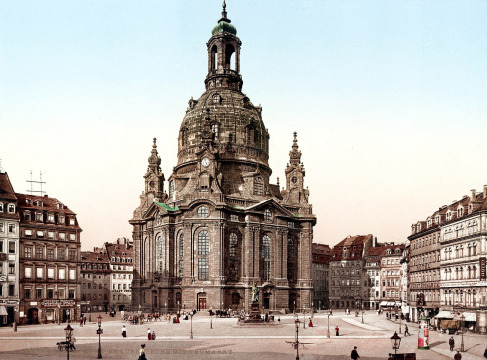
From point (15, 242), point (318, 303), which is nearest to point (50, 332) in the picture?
point (15, 242)

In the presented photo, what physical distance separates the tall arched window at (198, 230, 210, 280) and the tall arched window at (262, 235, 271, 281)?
431 inches

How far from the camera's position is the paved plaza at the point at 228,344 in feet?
143

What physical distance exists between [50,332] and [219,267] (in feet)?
119

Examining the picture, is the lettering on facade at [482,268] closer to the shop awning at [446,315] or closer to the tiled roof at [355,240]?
the shop awning at [446,315]

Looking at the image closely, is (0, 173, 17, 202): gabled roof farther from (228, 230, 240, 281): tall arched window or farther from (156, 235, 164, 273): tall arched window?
(228, 230, 240, 281): tall arched window

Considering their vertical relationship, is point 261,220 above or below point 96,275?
above

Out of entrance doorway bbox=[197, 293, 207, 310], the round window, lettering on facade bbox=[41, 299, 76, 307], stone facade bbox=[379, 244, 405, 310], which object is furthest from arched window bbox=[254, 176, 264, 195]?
stone facade bbox=[379, 244, 405, 310]

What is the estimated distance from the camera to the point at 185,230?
326 ft

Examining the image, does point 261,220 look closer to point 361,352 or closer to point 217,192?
point 217,192

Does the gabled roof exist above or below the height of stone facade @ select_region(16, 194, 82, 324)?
above

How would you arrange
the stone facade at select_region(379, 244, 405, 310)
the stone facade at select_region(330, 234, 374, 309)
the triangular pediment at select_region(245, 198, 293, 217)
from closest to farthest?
the triangular pediment at select_region(245, 198, 293, 217), the stone facade at select_region(379, 244, 405, 310), the stone facade at select_region(330, 234, 374, 309)

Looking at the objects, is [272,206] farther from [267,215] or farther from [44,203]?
[44,203]

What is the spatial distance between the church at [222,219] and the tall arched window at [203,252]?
0.16 m

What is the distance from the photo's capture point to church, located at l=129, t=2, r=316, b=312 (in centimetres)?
9900
